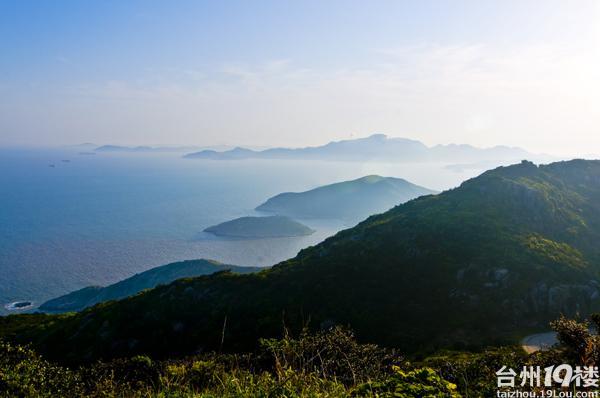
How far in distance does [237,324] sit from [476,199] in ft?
179

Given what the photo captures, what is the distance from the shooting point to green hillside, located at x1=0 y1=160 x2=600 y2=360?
47.1 metres

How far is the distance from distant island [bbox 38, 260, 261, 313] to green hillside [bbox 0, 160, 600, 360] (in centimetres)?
5826

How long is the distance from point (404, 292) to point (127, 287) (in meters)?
129

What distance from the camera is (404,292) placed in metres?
55.2

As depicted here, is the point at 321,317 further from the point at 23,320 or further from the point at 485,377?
the point at 23,320

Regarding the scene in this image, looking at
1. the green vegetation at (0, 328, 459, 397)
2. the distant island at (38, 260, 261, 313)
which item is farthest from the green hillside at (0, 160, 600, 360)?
the distant island at (38, 260, 261, 313)

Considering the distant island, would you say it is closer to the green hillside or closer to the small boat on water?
the small boat on water

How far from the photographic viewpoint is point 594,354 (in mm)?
11891

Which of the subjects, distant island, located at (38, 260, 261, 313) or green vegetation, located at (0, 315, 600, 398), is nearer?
green vegetation, located at (0, 315, 600, 398)

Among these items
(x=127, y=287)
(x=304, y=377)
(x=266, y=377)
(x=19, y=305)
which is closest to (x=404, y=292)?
(x=266, y=377)

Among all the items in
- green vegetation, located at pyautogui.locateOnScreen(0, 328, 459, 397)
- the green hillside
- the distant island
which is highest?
green vegetation, located at pyautogui.locateOnScreen(0, 328, 459, 397)

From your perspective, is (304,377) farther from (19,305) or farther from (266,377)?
(19,305)

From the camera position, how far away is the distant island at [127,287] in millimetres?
136262

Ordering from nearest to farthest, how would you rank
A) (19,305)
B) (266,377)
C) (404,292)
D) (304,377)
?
(304,377), (266,377), (404,292), (19,305)
